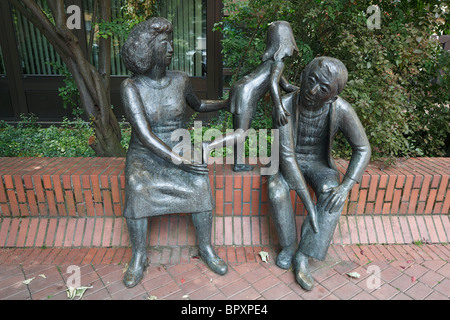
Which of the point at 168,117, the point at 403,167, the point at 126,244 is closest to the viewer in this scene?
the point at 168,117

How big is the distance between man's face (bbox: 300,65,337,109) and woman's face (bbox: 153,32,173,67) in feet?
3.29

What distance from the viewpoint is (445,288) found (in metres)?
2.20

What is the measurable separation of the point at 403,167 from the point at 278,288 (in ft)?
5.73

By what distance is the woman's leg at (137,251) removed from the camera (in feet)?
7.20

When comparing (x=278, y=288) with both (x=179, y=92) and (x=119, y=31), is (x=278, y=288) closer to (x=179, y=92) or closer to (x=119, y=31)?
(x=179, y=92)

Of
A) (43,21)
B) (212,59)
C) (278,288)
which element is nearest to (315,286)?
(278,288)

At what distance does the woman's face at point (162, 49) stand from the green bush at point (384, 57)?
1809 millimetres

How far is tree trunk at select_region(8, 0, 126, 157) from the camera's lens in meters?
3.51

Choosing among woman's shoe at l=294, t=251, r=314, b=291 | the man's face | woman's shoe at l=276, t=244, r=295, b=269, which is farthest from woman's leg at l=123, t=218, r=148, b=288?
the man's face

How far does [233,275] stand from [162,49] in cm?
175

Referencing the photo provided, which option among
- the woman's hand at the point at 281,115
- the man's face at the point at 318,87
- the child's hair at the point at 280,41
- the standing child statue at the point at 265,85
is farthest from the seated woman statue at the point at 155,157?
the man's face at the point at 318,87

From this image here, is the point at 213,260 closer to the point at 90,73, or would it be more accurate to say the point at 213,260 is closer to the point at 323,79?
the point at 323,79

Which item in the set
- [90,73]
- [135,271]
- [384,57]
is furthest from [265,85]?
[90,73]

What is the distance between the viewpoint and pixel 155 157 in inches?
94.9
